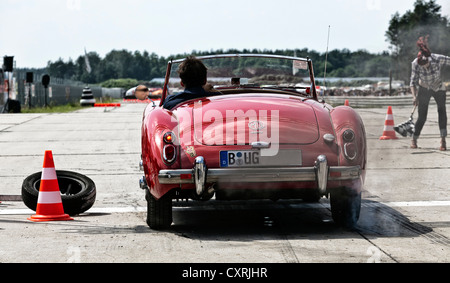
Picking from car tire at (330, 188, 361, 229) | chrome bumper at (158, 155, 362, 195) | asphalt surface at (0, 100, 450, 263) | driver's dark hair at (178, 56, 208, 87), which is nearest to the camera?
asphalt surface at (0, 100, 450, 263)

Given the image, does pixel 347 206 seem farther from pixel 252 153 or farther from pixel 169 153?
pixel 169 153

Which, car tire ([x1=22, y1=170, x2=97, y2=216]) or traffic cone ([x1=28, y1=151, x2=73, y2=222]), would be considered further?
car tire ([x1=22, y1=170, x2=97, y2=216])

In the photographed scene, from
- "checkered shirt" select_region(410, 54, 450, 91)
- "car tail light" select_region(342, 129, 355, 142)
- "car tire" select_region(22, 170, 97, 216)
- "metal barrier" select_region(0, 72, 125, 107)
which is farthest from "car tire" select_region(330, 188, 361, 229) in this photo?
"metal barrier" select_region(0, 72, 125, 107)

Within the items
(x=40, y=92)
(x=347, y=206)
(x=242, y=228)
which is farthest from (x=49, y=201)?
(x=40, y=92)

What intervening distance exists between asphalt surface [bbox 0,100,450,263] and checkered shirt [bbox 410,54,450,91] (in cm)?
224

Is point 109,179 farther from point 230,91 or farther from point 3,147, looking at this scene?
point 3,147

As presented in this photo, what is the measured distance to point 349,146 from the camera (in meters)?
5.76

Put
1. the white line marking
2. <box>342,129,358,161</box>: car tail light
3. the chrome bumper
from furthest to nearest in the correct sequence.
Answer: the white line marking < <box>342,129,358,161</box>: car tail light < the chrome bumper

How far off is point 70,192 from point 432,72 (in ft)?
23.2

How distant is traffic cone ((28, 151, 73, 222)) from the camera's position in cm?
654

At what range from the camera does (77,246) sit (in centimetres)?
528

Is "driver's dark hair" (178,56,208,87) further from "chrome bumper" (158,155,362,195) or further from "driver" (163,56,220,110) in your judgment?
"chrome bumper" (158,155,362,195)

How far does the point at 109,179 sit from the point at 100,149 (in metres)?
3.87

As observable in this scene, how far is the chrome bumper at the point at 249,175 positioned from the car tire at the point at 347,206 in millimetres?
349
